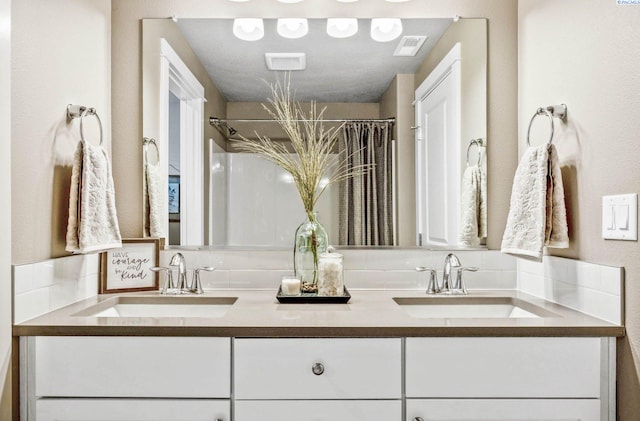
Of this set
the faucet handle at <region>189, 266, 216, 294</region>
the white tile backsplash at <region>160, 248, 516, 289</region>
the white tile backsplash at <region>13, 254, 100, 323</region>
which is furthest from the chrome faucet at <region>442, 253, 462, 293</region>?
the white tile backsplash at <region>13, 254, 100, 323</region>

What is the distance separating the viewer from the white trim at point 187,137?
6.38 feet

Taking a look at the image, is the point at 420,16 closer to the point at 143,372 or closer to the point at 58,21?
the point at 58,21

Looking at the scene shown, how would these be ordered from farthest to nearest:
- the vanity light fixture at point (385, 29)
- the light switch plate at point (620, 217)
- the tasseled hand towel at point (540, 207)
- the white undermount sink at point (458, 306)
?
the vanity light fixture at point (385, 29) < the white undermount sink at point (458, 306) < the tasseled hand towel at point (540, 207) < the light switch plate at point (620, 217)

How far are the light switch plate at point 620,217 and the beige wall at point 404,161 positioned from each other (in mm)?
718

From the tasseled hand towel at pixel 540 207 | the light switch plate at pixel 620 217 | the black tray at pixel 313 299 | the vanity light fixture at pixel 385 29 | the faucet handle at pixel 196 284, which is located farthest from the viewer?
the vanity light fixture at pixel 385 29

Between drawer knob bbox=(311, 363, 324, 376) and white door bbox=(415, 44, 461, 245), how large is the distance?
81cm

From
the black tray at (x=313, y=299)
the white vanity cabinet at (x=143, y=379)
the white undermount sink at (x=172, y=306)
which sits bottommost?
the white vanity cabinet at (x=143, y=379)

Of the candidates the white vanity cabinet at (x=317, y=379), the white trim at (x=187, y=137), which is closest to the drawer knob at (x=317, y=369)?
the white vanity cabinet at (x=317, y=379)

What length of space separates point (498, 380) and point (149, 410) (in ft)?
3.05

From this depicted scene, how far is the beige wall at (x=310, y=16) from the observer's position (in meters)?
1.94

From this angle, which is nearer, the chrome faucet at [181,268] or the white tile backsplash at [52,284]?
the white tile backsplash at [52,284]

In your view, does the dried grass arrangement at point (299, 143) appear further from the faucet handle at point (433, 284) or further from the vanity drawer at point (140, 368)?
the vanity drawer at point (140, 368)

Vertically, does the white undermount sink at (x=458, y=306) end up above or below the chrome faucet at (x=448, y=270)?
below

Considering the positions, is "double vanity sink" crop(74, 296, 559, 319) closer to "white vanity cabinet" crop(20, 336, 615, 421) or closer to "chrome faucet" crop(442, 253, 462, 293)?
"chrome faucet" crop(442, 253, 462, 293)
